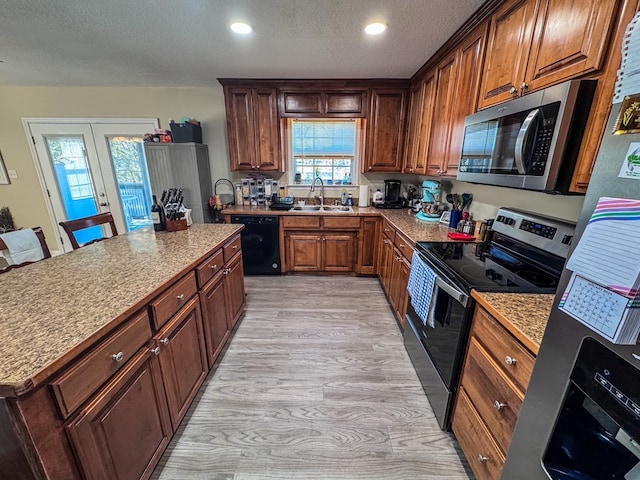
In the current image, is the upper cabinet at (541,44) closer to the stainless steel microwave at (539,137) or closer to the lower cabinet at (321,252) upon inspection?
the stainless steel microwave at (539,137)

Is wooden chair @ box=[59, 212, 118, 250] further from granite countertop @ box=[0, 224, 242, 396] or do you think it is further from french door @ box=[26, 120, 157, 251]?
french door @ box=[26, 120, 157, 251]

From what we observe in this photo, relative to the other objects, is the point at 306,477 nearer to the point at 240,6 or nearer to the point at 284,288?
the point at 284,288

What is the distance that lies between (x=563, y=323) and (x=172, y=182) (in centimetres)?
383

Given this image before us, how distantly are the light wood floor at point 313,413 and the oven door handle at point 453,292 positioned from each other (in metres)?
0.85

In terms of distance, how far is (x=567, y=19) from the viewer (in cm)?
112

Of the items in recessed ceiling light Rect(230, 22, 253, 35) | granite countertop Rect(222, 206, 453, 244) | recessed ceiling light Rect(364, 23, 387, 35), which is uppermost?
recessed ceiling light Rect(364, 23, 387, 35)

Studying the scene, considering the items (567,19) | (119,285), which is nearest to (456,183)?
(567,19)

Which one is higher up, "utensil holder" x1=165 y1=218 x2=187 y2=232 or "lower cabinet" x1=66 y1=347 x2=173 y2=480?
"utensil holder" x1=165 y1=218 x2=187 y2=232

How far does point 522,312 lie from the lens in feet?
3.37

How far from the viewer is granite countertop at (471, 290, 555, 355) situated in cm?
89

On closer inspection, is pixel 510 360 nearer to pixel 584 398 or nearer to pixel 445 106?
pixel 584 398

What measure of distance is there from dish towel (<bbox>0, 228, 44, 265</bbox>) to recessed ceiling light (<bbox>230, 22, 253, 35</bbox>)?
2105mm

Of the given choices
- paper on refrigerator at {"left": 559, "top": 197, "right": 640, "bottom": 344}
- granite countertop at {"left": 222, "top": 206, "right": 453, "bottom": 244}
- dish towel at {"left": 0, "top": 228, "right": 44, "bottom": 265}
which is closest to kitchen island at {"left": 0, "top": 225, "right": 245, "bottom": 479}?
dish towel at {"left": 0, "top": 228, "right": 44, "bottom": 265}

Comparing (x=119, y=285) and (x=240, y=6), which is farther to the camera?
(x=240, y=6)
